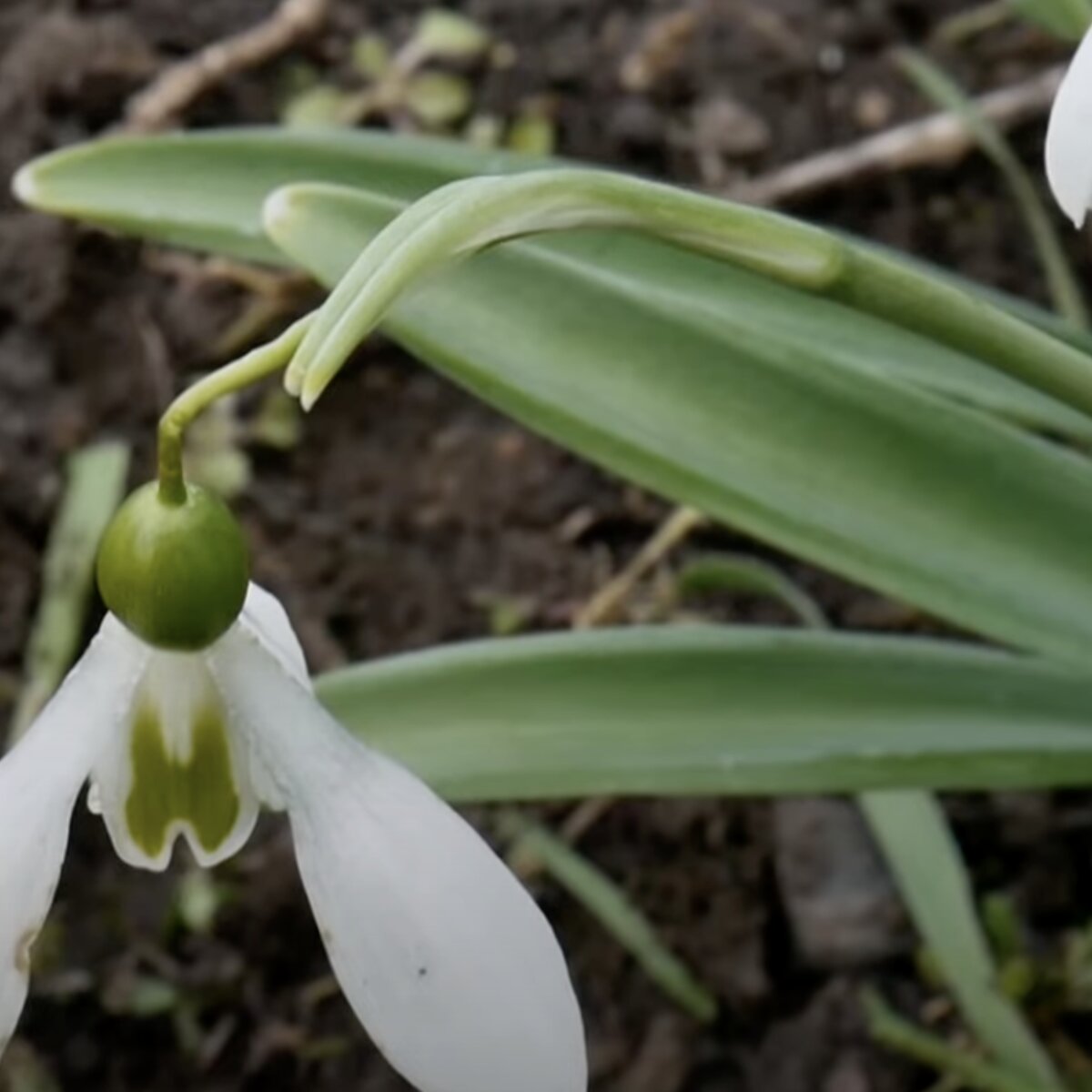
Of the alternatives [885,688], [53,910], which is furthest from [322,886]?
[53,910]

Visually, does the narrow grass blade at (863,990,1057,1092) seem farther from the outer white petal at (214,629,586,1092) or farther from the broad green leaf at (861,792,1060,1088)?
the outer white petal at (214,629,586,1092)

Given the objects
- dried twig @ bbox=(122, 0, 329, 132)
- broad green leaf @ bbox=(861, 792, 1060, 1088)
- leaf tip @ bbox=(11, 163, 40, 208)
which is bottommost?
broad green leaf @ bbox=(861, 792, 1060, 1088)

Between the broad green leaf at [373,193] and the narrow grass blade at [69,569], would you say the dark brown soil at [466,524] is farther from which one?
the broad green leaf at [373,193]

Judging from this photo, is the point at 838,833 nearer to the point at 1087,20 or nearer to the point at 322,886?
the point at 1087,20

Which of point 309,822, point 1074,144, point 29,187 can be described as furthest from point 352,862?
point 29,187

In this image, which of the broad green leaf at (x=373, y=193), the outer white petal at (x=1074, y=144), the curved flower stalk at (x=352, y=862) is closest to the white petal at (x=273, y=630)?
the curved flower stalk at (x=352, y=862)

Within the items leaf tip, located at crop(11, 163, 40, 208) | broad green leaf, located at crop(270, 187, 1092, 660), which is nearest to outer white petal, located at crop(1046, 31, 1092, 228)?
broad green leaf, located at crop(270, 187, 1092, 660)

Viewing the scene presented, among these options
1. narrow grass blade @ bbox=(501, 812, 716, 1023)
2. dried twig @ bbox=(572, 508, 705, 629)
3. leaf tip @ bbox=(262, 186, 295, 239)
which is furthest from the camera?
dried twig @ bbox=(572, 508, 705, 629)
